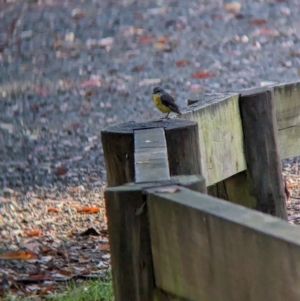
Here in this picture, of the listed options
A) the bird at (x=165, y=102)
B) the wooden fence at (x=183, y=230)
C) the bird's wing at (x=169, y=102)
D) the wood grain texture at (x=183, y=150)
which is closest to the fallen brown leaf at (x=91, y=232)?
the bird at (x=165, y=102)

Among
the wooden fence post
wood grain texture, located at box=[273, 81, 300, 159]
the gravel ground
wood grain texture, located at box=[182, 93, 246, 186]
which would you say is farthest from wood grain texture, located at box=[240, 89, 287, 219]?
the gravel ground

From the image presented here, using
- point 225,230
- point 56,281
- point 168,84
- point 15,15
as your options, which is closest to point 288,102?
point 56,281

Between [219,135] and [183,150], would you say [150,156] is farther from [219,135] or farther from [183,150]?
[219,135]

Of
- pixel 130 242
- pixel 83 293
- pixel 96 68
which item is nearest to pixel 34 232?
pixel 83 293

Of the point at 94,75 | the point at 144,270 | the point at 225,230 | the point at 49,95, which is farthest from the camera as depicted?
the point at 94,75

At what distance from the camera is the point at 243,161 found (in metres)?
3.67

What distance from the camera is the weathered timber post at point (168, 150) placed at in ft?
8.63

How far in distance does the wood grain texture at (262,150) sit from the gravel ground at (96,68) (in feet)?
6.11

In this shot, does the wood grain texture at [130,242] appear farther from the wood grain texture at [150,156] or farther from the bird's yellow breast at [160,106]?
the bird's yellow breast at [160,106]

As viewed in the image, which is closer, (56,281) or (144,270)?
(144,270)

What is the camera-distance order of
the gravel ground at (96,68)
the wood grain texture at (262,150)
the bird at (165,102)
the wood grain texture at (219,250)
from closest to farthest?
the wood grain texture at (219,250) < the wood grain texture at (262,150) < the bird at (165,102) < the gravel ground at (96,68)

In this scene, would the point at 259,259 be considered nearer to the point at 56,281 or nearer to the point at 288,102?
the point at 288,102

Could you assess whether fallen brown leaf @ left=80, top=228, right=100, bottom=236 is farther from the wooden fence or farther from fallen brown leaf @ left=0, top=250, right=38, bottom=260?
the wooden fence

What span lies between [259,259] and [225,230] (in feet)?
0.42
